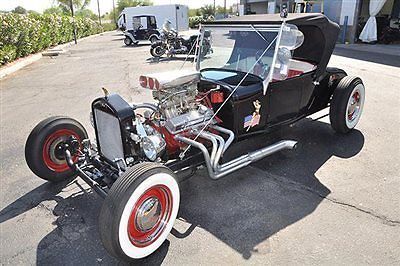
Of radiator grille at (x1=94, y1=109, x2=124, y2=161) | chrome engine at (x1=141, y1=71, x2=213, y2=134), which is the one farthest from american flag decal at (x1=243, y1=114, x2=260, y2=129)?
radiator grille at (x1=94, y1=109, x2=124, y2=161)

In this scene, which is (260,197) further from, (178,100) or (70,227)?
(70,227)

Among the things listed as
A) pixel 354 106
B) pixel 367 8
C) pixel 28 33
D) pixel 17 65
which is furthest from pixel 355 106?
pixel 367 8

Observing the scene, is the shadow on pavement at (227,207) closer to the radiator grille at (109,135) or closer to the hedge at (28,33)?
the radiator grille at (109,135)

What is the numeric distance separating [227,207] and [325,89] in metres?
2.55

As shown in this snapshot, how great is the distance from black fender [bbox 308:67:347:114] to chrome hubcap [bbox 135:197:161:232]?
9.38ft

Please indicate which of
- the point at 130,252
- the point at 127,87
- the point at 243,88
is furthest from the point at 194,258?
the point at 127,87

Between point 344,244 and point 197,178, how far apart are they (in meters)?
1.75

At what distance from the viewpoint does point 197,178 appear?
12.8ft

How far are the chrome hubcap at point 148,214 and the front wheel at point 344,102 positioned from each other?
3.08 m

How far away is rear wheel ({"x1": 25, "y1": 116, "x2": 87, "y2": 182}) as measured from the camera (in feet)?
11.6

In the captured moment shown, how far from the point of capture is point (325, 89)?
475cm

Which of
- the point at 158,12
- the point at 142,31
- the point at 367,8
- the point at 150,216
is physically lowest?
the point at 150,216

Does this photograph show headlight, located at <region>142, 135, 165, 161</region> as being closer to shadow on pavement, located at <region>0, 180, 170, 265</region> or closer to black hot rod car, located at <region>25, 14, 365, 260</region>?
black hot rod car, located at <region>25, 14, 365, 260</region>

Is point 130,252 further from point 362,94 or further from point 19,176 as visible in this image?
point 362,94
